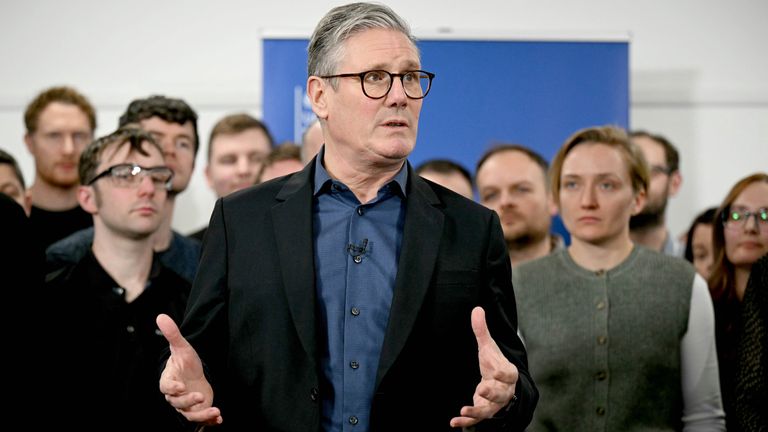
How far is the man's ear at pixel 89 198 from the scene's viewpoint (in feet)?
12.8

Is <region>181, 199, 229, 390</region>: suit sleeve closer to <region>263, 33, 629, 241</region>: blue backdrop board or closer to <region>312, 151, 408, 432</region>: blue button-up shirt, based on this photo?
<region>312, 151, 408, 432</region>: blue button-up shirt

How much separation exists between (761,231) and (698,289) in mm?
656

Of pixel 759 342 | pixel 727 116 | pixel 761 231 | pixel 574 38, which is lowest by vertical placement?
pixel 759 342

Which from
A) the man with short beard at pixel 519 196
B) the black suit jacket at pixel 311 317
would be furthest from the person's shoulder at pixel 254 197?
the man with short beard at pixel 519 196

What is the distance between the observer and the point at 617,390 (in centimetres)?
335

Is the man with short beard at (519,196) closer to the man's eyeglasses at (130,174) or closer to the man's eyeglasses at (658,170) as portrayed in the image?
the man's eyeglasses at (658,170)

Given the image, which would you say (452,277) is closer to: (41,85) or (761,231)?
(761,231)

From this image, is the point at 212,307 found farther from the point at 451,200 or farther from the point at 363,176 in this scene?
the point at 451,200

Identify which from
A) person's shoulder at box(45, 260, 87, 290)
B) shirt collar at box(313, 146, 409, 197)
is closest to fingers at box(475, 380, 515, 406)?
shirt collar at box(313, 146, 409, 197)

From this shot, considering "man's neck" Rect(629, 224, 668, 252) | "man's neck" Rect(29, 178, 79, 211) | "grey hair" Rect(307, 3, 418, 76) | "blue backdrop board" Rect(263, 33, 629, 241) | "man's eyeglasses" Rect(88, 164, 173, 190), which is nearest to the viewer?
"grey hair" Rect(307, 3, 418, 76)

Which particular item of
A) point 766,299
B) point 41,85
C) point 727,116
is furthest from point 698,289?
point 41,85

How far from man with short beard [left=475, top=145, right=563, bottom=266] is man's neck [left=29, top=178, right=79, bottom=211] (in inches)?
73.8

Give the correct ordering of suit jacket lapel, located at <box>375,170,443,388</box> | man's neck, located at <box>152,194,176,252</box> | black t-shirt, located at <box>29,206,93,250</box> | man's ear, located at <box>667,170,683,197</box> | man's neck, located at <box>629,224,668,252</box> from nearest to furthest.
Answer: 1. suit jacket lapel, located at <box>375,170,443,388</box>
2. man's neck, located at <box>152,194,176,252</box>
3. black t-shirt, located at <box>29,206,93,250</box>
4. man's neck, located at <box>629,224,668,252</box>
5. man's ear, located at <box>667,170,683,197</box>

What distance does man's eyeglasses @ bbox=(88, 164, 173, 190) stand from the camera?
12.8ft
